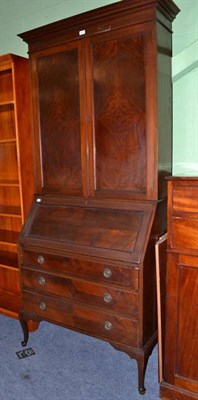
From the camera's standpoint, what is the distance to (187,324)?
5.10 feet

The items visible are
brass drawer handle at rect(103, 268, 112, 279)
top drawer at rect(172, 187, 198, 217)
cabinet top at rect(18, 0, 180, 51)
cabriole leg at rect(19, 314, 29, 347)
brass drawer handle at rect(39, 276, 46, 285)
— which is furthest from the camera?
cabriole leg at rect(19, 314, 29, 347)

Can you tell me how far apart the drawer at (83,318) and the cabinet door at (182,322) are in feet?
0.67

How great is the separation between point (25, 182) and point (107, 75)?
1.07 meters

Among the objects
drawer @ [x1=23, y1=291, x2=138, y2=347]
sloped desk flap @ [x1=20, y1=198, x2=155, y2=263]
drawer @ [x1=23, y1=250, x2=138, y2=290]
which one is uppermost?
sloped desk flap @ [x1=20, y1=198, x2=155, y2=263]

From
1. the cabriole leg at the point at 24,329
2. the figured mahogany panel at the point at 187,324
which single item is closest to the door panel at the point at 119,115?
the figured mahogany panel at the point at 187,324

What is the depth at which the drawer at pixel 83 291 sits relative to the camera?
5.57ft

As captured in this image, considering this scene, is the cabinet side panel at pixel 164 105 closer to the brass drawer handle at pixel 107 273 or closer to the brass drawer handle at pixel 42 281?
the brass drawer handle at pixel 107 273

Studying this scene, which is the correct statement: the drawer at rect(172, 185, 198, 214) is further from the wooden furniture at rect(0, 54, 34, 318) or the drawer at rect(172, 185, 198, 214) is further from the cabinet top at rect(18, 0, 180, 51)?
the wooden furniture at rect(0, 54, 34, 318)

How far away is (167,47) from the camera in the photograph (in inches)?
71.7

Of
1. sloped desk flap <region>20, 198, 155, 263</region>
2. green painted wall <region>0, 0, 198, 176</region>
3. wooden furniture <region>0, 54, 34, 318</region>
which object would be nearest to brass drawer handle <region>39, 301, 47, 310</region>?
sloped desk flap <region>20, 198, 155, 263</region>

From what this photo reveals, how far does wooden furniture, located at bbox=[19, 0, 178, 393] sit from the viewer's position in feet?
5.56

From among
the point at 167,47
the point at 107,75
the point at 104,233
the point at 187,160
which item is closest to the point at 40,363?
the point at 104,233

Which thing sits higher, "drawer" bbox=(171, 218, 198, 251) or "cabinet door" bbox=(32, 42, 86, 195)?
"cabinet door" bbox=(32, 42, 86, 195)

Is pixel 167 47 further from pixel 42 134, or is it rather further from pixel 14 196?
pixel 14 196
